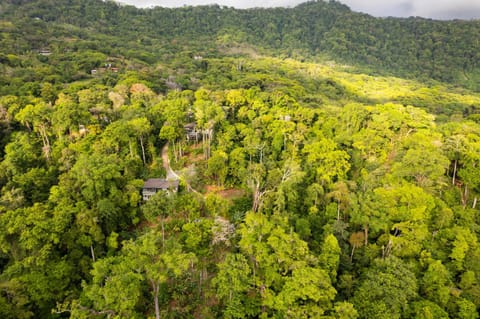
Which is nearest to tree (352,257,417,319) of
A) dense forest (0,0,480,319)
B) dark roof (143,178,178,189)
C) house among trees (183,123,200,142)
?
dense forest (0,0,480,319)

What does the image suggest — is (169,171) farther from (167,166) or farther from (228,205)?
(228,205)

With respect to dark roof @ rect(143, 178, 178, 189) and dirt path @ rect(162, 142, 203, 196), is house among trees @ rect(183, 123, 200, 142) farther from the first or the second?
dark roof @ rect(143, 178, 178, 189)

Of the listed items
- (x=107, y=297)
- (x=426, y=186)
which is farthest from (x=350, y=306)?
(x=426, y=186)

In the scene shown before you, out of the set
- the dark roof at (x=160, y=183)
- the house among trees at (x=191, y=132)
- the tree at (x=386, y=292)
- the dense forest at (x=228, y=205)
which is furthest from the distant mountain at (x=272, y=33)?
the tree at (x=386, y=292)

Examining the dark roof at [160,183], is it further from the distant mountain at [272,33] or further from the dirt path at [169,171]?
the distant mountain at [272,33]

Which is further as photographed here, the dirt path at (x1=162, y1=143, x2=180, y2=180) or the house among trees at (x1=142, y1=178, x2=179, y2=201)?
the dirt path at (x1=162, y1=143, x2=180, y2=180)

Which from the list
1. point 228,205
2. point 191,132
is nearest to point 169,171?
point 191,132

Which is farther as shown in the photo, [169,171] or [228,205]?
[169,171]
